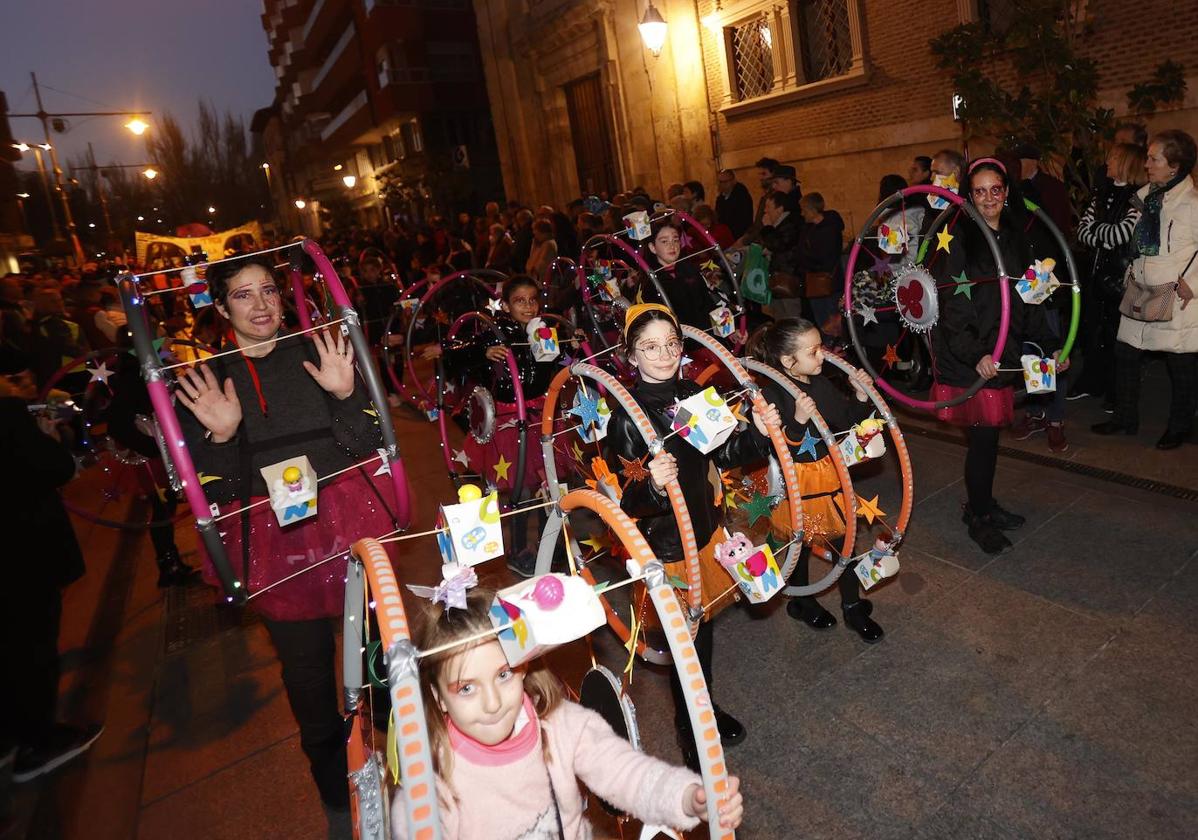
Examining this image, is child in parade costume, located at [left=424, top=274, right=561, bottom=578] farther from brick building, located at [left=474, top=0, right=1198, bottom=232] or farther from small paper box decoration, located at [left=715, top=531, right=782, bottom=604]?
brick building, located at [left=474, top=0, right=1198, bottom=232]

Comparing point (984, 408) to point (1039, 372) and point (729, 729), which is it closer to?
point (1039, 372)

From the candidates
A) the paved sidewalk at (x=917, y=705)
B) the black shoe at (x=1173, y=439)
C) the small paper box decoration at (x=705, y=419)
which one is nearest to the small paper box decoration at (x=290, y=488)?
the small paper box decoration at (x=705, y=419)

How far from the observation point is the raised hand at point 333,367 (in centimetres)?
275

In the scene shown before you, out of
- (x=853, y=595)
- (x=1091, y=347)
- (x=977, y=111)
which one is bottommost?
(x=853, y=595)

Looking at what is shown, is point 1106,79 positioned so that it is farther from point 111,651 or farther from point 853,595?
point 111,651

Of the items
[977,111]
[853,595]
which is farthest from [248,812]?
[977,111]

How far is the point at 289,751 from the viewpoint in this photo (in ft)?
12.4

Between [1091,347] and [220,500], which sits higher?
[220,500]

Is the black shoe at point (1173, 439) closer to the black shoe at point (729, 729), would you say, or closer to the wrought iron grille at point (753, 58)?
the black shoe at point (729, 729)

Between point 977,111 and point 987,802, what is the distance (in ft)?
21.2

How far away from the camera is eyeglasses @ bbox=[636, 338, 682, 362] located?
9.98 ft

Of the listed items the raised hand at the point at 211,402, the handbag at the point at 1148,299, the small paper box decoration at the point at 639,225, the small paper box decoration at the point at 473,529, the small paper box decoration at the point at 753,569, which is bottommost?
the small paper box decoration at the point at 753,569

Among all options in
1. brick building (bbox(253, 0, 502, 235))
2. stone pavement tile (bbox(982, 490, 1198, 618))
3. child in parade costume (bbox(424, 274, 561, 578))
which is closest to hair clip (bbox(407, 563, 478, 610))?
child in parade costume (bbox(424, 274, 561, 578))

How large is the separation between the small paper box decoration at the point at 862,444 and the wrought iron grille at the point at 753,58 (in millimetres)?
11433
